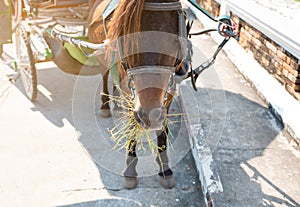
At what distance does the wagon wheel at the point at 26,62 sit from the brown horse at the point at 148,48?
2614 mm

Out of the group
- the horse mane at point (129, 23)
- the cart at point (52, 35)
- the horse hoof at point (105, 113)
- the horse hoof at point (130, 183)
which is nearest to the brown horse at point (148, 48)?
the horse mane at point (129, 23)

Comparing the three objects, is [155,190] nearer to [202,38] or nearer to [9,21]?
[9,21]

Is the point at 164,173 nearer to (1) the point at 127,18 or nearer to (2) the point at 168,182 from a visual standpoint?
(2) the point at 168,182

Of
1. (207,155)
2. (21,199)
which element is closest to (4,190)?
(21,199)

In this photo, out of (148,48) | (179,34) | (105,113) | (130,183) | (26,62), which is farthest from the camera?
(26,62)

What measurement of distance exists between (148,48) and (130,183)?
5.44ft

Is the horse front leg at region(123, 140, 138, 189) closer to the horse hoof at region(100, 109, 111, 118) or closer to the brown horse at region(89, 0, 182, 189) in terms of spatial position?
the brown horse at region(89, 0, 182, 189)

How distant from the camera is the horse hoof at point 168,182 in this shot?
352 centimetres

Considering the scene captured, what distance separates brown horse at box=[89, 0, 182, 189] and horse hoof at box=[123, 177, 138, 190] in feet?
3.81

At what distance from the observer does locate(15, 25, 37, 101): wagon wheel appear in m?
4.79

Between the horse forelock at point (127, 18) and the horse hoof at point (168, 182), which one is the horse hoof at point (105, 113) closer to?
the horse hoof at point (168, 182)

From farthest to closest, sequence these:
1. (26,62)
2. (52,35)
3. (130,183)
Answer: (26,62) < (52,35) < (130,183)

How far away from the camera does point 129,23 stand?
7.65 feet

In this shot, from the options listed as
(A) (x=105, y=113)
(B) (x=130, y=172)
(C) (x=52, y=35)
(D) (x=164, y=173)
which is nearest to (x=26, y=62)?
(C) (x=52, y=35)
